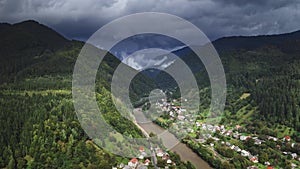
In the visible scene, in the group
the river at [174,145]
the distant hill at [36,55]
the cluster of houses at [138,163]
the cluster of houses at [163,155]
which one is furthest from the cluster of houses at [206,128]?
the distant hill at [36,55]

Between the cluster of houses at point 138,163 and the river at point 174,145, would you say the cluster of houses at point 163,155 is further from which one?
the river at point 174,145

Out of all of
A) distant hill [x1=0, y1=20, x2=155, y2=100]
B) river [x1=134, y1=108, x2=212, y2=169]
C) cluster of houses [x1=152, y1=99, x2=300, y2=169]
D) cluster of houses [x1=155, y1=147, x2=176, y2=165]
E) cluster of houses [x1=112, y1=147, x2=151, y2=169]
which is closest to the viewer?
cluster of houses [x1=112, y1=147, x2=151, y2=169]

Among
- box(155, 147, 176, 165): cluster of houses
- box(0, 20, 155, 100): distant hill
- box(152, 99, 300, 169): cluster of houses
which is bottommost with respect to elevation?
box(155, 147, 176, 165): cluster of houses

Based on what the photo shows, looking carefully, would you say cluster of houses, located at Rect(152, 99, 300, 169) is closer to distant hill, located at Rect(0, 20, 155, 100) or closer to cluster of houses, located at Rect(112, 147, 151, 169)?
cluster of houses, located at Rect(112, 147, 151, 169)

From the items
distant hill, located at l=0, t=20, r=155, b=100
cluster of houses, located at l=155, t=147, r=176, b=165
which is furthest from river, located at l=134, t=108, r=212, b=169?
distant hill, located at l=0, t=20, r=155, b=100

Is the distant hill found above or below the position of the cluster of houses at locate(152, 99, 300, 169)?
above

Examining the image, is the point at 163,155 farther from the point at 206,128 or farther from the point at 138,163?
the point at 206,128

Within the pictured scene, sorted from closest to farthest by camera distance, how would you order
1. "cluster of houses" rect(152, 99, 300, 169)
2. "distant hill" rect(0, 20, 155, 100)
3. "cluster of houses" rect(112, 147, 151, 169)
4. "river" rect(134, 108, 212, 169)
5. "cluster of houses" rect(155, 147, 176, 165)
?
"cluster of houses" rect(112, 147, 151, 169)
"cluster of houses" rect(155, 147, 176, 165)
"river" rect(134, 108, 212, 169)
"cluster of houses" rect(152, 99, 300, 169)
"distant hill" rect(0, 20, 155, 100)

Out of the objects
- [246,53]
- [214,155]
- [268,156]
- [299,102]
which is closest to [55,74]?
[214,155]
